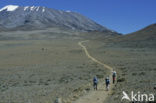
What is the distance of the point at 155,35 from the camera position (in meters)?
95.5

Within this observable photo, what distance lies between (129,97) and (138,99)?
3.52ft

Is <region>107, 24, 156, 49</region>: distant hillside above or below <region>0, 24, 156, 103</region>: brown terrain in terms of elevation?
above

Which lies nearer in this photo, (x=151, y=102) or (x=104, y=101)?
(x=151, y=102)

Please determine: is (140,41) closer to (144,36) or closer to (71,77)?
(144,36)

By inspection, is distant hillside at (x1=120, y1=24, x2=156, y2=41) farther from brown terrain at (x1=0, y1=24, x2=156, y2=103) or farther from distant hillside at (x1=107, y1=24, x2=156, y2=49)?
brown terrain at (x1=0, y1=24, x2=156, y2=103)

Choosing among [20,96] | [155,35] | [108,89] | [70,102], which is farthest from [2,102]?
[155,35]

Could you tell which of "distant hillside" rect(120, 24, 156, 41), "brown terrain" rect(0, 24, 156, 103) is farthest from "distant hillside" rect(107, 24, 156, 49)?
"brown terrain" rect(0, 24, 156, 103)

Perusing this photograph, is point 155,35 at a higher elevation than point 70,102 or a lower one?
higher

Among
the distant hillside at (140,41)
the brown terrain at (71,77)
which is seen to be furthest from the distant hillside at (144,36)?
the brown terrain at (71,77)

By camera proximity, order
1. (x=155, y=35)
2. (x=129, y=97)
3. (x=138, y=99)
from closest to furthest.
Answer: (x=138, y=99)
(x=129, y=97)
(x=155, y=35)

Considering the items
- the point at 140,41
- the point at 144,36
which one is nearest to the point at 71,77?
the point at 140,41

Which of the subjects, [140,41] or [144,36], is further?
[144,36]

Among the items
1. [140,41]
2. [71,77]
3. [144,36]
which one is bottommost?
[71,77]

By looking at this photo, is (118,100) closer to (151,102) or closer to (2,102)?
(151,102)
